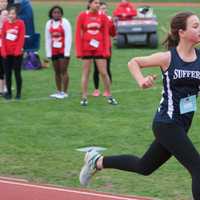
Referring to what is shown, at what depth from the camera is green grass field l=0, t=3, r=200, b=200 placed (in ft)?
24.7

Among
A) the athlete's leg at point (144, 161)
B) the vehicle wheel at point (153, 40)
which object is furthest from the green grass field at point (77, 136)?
the vehicle wheel at point (153, 40)

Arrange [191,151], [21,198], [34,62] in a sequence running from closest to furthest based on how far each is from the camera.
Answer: [191,151] < [21,198] < [34,62]

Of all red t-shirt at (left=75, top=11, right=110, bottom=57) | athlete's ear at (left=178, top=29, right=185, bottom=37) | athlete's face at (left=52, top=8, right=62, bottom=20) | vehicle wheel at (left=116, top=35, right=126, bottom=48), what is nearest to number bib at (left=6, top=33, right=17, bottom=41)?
athlete's face at (left=52, top=8, right=62, bottom=20)

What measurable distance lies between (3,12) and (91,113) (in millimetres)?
2813

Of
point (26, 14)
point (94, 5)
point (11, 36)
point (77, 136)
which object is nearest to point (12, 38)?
point (11, 36)

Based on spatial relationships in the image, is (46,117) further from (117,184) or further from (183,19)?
(183,19)

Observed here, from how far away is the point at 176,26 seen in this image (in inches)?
239

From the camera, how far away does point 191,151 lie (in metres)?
5.89

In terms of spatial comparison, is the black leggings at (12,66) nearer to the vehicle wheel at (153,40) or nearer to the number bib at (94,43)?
the number bib at (94,43)

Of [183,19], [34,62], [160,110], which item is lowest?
[34,62]

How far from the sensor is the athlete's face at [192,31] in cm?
600

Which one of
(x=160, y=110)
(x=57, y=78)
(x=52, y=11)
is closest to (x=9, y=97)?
(x=57, y=78)

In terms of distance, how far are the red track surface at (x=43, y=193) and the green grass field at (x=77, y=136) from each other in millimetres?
352

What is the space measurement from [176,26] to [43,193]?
213 centimetres
